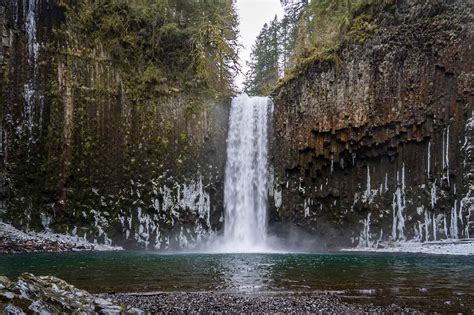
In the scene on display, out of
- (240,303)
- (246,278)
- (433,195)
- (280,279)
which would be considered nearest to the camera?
(240,303)

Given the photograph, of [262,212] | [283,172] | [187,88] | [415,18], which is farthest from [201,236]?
[415,18]

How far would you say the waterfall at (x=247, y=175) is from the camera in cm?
2525

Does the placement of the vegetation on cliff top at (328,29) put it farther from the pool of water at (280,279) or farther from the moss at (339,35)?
the pool of water at (280,279)

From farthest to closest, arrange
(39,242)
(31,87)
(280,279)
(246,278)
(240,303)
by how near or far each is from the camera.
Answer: (31,87) < (39,242) < (246,278) < (280,279) < (240,303)

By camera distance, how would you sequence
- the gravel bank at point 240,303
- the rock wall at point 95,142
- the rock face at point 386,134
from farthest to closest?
the rock wall at point 95,142, the rock face at point 386,134, the gravel bank at point 240,303

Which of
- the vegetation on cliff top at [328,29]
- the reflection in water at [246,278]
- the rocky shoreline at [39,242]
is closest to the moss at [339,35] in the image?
the vegetation on cliff top at [328,29]

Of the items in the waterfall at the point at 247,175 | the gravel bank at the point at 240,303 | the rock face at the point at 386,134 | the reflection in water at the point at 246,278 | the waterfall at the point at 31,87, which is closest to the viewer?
the gravel bank at the point at 240,303

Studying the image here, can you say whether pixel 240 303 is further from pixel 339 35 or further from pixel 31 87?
pixel 339 35

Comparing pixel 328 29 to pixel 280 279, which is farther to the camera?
pixel 328 29

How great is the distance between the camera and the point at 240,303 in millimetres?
7035

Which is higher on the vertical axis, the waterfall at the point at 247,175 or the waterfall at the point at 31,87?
the waterfall at the point at 31,87

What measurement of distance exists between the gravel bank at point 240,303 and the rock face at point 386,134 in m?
15.7

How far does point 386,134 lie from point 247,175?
834cm

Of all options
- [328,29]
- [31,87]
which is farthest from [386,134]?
[31,87]
